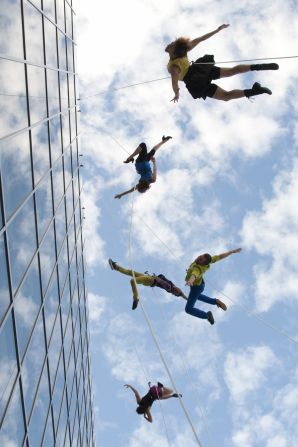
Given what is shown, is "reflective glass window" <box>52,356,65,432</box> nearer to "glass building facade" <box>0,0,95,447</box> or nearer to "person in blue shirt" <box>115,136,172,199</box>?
"glass building facade" <box>0,0,95,447</box>

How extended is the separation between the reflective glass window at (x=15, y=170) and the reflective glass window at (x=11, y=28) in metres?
1.46

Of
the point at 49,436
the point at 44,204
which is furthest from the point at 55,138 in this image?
the point at 49,436

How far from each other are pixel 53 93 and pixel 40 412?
26.5ft

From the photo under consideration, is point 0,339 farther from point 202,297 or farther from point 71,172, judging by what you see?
point 71,172

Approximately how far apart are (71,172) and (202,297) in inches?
251

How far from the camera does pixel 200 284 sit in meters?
14.5

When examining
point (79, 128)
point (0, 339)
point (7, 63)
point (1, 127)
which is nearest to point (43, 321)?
point (0, 339)

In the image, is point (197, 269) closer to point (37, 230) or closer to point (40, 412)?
point (37, 230)

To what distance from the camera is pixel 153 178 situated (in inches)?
589

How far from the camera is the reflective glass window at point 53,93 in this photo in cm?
1211

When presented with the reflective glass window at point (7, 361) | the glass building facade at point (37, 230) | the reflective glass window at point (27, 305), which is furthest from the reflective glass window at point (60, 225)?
the reflective glass window at point (7, 361)

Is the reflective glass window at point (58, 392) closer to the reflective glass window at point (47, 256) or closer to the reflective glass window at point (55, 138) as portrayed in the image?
the reflective glass window at point (47, 256)

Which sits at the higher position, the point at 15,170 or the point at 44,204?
the point at 44,204

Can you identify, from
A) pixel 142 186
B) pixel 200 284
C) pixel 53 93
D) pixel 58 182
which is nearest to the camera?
pixel 53 93
